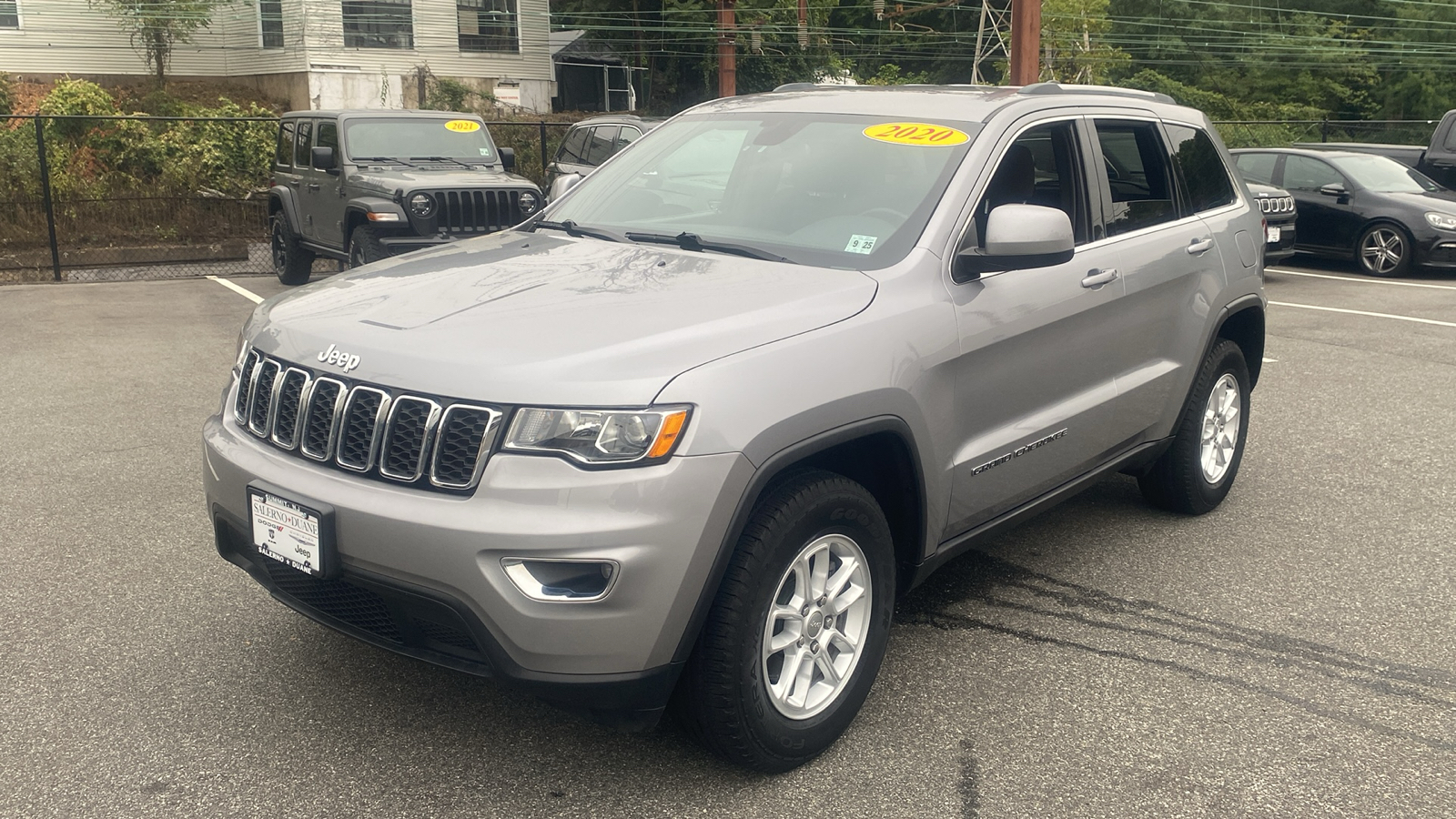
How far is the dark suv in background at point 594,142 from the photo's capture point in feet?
49.8

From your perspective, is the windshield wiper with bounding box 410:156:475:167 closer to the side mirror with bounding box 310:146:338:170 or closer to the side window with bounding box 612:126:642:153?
the side mirror with bounding box 310:146:338:170

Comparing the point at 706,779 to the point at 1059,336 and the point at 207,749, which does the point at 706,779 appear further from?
the point at 1059,336

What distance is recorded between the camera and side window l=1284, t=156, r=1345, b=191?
14.9 meters

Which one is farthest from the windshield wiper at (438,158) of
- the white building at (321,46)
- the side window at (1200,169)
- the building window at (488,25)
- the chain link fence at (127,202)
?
the building window at (488,25)

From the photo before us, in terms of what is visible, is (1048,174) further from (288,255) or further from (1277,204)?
(288,255)

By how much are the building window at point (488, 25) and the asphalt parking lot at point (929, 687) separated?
28679 mm

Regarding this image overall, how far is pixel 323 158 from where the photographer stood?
11.9m

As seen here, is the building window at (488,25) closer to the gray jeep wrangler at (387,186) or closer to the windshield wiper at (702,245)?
the gray jeep wrangler at (387,186)

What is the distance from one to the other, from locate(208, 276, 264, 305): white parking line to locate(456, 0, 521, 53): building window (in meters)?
20.0

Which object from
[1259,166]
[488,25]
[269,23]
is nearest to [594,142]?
[1259,166]

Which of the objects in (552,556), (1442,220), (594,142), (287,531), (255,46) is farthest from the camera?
(255,46)

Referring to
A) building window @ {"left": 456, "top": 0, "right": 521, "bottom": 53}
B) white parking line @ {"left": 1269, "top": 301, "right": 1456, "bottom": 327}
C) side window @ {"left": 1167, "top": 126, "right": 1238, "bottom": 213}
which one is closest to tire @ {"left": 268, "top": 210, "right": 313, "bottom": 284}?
white parking line @ {"left": 1269, "top": 301, "right": 1456, "bottom": 327}

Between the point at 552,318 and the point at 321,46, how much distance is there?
30.4 meters

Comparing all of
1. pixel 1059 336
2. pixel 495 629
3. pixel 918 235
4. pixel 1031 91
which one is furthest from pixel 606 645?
pixel 1031 91
